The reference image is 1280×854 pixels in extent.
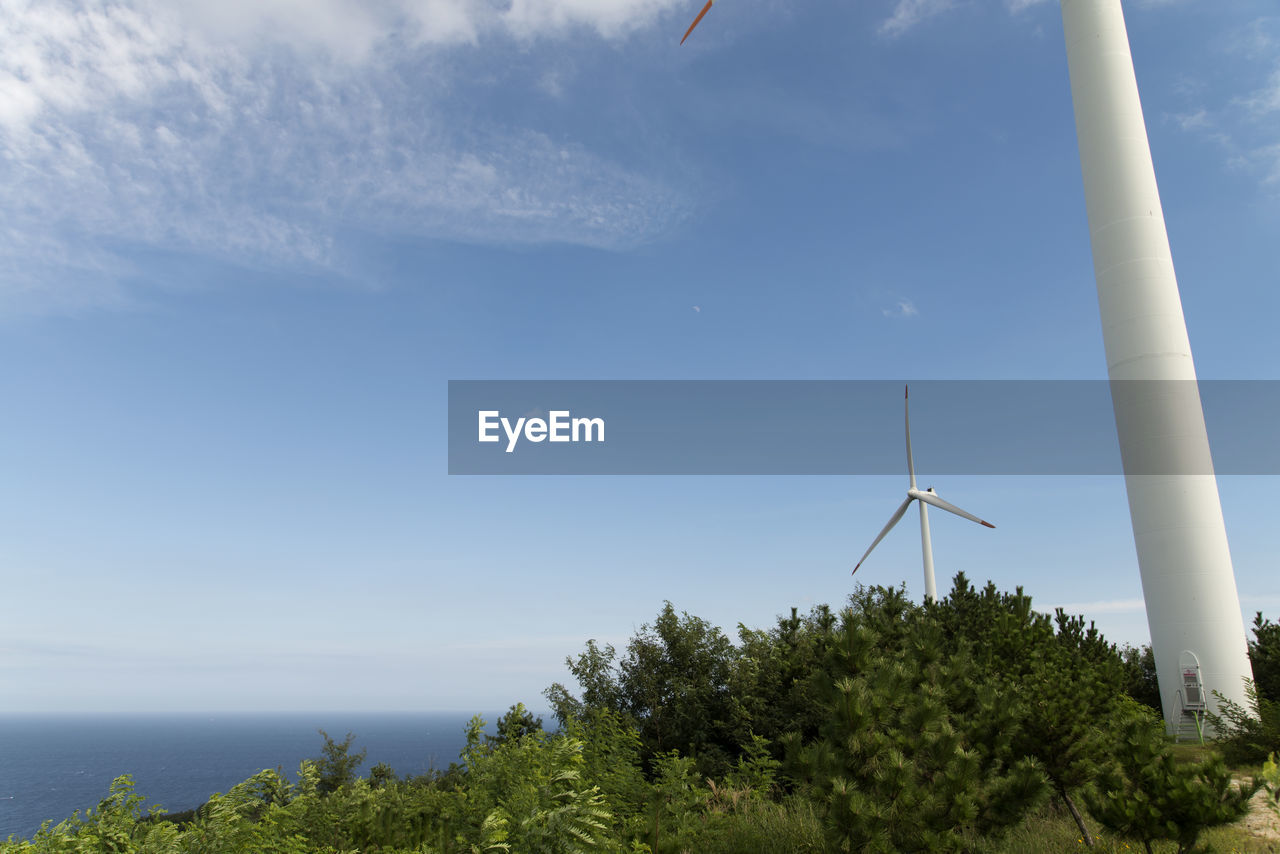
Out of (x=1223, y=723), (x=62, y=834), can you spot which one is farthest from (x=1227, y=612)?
(x=62, y=834)

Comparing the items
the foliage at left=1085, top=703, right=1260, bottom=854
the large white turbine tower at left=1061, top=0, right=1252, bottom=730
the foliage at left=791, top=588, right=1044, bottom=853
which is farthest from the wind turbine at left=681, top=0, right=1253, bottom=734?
the foliage at left=1085, top=703, right=1260, bottom=854

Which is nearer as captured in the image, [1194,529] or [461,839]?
[461,839]

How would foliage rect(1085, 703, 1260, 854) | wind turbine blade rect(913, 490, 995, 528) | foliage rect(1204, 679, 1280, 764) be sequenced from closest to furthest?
foliage rect(1085, 703, 1260, 854) < foliage rect(1204, 679, 1280, 764) < wind turbine blade rect(913, 490, 995, 528)

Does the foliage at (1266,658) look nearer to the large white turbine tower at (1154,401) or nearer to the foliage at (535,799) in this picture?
the large white turbine tower at (1154,401)

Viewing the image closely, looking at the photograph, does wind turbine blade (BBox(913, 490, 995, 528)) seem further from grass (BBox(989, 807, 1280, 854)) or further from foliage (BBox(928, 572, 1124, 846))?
grass (BBox(989, 807, 1280, 854))

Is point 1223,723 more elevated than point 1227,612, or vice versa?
point 1227,612

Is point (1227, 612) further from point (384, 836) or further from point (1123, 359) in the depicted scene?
point (384, 836)
